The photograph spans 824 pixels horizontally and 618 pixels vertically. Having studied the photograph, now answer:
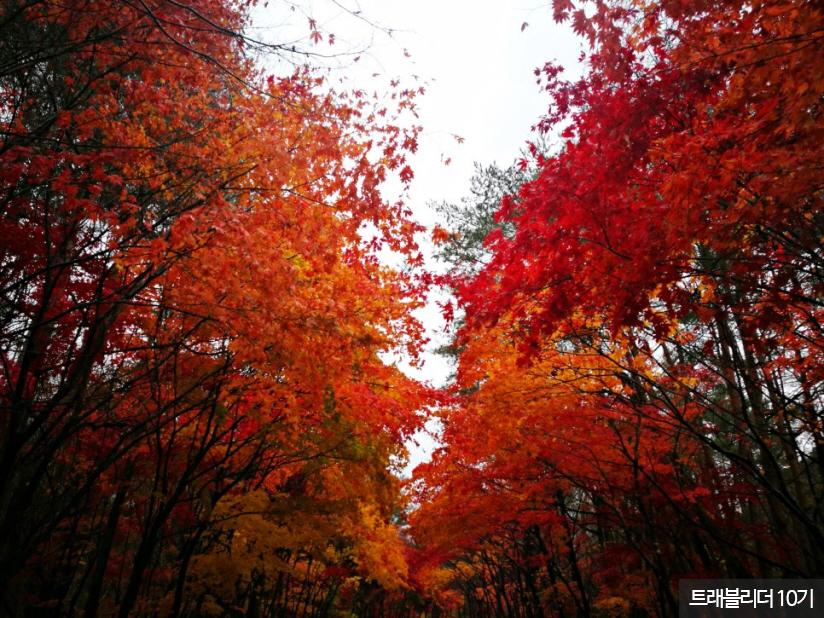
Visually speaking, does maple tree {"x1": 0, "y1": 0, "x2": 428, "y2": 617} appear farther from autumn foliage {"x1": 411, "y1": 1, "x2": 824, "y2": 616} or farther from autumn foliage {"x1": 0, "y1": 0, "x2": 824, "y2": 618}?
autumn foliage {"x1": 411, "y1": 1, "x2": 824, "y2": 616}

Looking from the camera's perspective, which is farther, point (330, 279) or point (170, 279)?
point (330, 279)

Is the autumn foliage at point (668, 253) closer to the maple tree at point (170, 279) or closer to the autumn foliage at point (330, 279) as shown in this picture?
the autumn foliage at point (330, 279)

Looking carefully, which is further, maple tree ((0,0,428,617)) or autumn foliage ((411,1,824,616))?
maple tree ((0,0,428,617))

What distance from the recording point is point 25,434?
16.4ft

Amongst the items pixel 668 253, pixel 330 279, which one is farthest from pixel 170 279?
pixel 668 253

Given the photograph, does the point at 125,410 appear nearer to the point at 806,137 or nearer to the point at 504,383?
the point at 504,383

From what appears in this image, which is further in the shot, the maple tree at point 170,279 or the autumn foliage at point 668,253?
the maple tree at point 170,279

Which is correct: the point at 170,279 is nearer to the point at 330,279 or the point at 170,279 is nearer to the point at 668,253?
the point at 330,279

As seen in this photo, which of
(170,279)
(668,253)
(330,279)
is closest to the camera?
(668,253)

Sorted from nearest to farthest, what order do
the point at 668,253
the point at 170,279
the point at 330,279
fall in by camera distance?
1. the point at 668,253
2. the point at 170,279
3. the point at 330,279

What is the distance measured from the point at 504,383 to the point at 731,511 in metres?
5.15

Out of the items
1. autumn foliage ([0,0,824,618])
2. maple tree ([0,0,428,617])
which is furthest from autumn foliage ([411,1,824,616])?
maple tree ([0,0,428,617])

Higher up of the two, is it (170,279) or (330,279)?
(330,279)

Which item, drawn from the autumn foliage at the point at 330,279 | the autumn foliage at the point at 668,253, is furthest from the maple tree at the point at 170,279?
the autumn foliage at the point at 668,253
